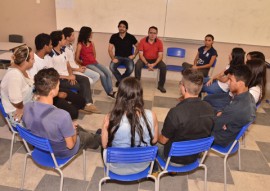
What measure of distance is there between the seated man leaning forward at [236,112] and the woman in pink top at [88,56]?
7.71 ft

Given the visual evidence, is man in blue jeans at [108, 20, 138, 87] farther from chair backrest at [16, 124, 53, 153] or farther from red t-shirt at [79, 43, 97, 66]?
chair backrest at [16, 124, 53, 153]

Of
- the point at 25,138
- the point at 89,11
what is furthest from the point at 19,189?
the point at 89,11

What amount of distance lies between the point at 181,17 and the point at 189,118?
143 inches

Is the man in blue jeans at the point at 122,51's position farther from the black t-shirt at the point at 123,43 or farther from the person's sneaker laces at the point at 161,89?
the person's sneaker laces at the point at 161,89

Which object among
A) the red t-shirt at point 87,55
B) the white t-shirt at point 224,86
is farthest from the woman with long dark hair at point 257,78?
the red t-shirt at point 87,55

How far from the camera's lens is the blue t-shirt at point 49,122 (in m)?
1.92

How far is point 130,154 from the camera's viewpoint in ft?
5.87

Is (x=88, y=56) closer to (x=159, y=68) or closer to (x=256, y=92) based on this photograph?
(x=159, y=68)

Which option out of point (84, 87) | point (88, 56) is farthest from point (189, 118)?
point (88, 56)

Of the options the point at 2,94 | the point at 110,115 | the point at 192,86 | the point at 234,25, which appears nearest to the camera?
the point at 110,115

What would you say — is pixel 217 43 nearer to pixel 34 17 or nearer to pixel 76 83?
pixel 76 83

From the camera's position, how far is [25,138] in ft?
6.54

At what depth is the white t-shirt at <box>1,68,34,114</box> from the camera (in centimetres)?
244

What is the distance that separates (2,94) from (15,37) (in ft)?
12.0
